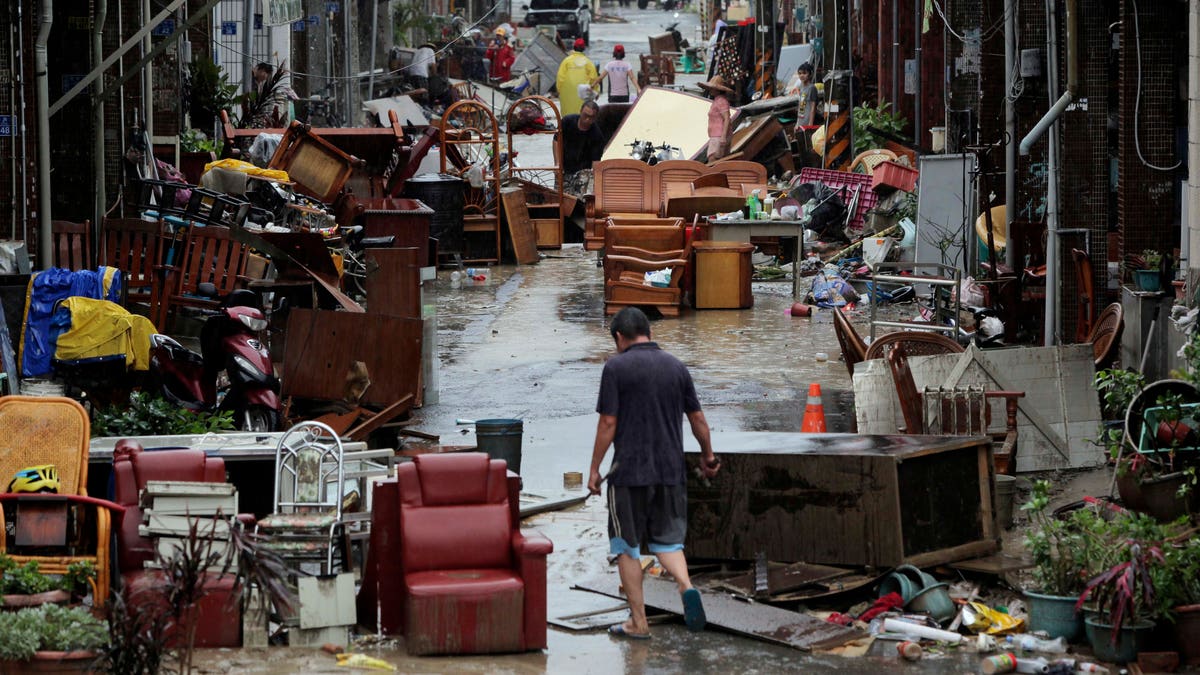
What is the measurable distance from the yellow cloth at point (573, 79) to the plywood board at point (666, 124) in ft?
25.8

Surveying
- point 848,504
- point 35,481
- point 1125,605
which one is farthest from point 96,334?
point 1125,605

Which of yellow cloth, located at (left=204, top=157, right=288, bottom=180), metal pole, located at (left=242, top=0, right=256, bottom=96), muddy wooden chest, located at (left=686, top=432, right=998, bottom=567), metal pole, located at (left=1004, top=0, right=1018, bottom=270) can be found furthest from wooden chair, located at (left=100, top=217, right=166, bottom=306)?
metal pole, located at (left=242, top=0, right=256, bottom=96)

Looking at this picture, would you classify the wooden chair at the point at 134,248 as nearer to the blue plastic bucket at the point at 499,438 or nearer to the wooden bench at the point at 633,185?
the blue plastic bucket at the point at 499,438

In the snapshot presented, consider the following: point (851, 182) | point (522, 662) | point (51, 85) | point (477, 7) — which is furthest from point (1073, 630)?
point (477, 7)

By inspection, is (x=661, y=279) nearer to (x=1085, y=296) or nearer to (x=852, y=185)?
(x=1085, y=296)

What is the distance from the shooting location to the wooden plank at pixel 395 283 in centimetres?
1482

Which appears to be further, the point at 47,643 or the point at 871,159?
the point at 871,159

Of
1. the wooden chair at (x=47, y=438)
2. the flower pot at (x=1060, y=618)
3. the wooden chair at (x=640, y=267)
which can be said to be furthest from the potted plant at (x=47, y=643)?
the wooden chair at (x=640, y=267)

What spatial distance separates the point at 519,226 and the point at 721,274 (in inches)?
208

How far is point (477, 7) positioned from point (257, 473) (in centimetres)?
5523

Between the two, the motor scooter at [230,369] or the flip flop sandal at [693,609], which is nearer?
the flip flop sandal at [693,609]

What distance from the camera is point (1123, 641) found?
759 centimetres

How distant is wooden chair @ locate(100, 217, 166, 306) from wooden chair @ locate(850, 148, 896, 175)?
13.0 m

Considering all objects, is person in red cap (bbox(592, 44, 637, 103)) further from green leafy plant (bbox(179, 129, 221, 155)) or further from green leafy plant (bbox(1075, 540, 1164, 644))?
green leafy plant (bbox(1075, 540, 1164, 644))
